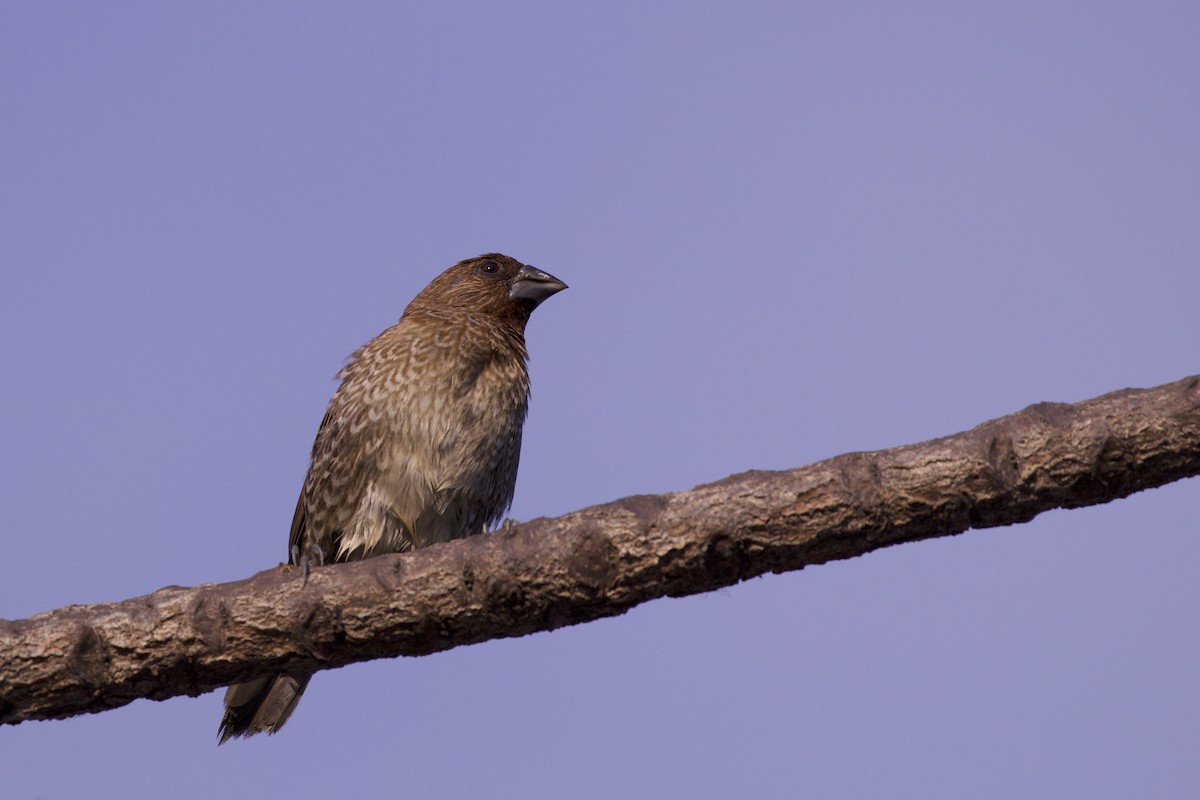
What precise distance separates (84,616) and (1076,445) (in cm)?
374

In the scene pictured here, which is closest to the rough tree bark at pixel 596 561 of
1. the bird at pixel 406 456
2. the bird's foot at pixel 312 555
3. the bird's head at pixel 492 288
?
the bird's foot at pixel 312 555

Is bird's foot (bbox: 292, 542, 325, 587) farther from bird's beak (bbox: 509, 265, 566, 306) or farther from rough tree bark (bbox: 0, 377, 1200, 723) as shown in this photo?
bird's beak (bbox: 509, 265, 566, 306)

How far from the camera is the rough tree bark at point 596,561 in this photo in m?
4.68

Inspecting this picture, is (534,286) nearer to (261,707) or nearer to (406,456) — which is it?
(406,456)

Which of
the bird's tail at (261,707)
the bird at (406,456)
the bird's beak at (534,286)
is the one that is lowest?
the bird's tail at (261,707)

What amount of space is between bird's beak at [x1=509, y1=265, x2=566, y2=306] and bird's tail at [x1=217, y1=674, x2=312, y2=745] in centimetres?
291

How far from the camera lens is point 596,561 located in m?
4.93

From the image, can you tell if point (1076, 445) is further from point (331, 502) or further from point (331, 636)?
point (331, 502)

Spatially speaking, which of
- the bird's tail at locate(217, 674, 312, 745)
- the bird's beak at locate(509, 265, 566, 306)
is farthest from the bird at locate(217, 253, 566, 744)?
the bird's beak at locate(509, 265, 566, 306)

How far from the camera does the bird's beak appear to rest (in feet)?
27.9

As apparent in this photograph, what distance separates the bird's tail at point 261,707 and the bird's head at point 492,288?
2630mm

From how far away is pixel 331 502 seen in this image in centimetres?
719

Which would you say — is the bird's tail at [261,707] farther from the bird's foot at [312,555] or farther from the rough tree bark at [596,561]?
the rough tree bark at [596,561]

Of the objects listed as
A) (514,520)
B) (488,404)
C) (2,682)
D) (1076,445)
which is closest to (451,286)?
(488,404)
